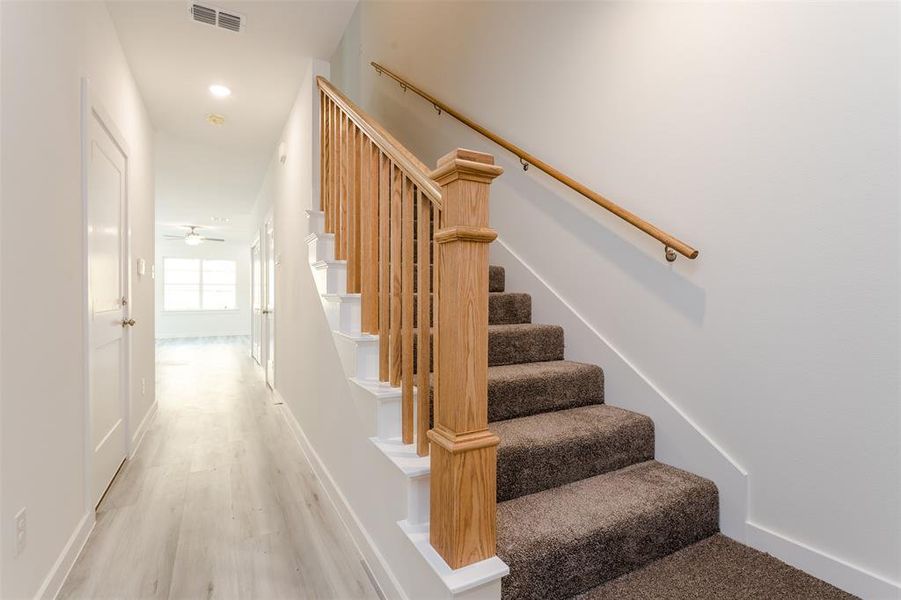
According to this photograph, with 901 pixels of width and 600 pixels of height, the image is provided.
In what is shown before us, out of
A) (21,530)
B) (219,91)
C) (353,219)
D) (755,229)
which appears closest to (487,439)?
(755,229)

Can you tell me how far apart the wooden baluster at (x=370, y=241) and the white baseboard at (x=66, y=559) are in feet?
4.43

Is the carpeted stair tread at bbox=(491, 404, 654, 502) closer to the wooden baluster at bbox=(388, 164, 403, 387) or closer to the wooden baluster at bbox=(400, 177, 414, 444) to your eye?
the wooden baluster at bbox=(400, 177, 414, 444)

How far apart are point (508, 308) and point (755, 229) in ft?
3.93

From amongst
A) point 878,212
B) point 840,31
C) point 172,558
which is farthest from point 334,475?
point 840,31

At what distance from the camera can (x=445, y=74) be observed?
322cm

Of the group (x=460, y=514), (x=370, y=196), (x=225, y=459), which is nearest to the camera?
(x=460, y=514)

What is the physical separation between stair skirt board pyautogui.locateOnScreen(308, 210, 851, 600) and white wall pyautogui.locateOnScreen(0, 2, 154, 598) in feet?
3.33

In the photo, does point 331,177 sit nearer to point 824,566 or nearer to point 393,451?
point 393,451

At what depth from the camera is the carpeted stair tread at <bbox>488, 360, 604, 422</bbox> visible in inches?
71.5

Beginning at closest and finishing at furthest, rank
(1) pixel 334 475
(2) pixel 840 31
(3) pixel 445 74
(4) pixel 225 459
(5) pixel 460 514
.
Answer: (5) pixel 460 514 < (2) pixel 840 31 < (1) pixel 334 475 < (4) pixel 225 459 < (3) pixel 445 74

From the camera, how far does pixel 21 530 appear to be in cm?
135

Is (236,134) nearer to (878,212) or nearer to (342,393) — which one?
(342,393)

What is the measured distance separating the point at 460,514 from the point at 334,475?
1354 mm

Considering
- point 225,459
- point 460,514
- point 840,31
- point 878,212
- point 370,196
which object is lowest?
point 225,459
